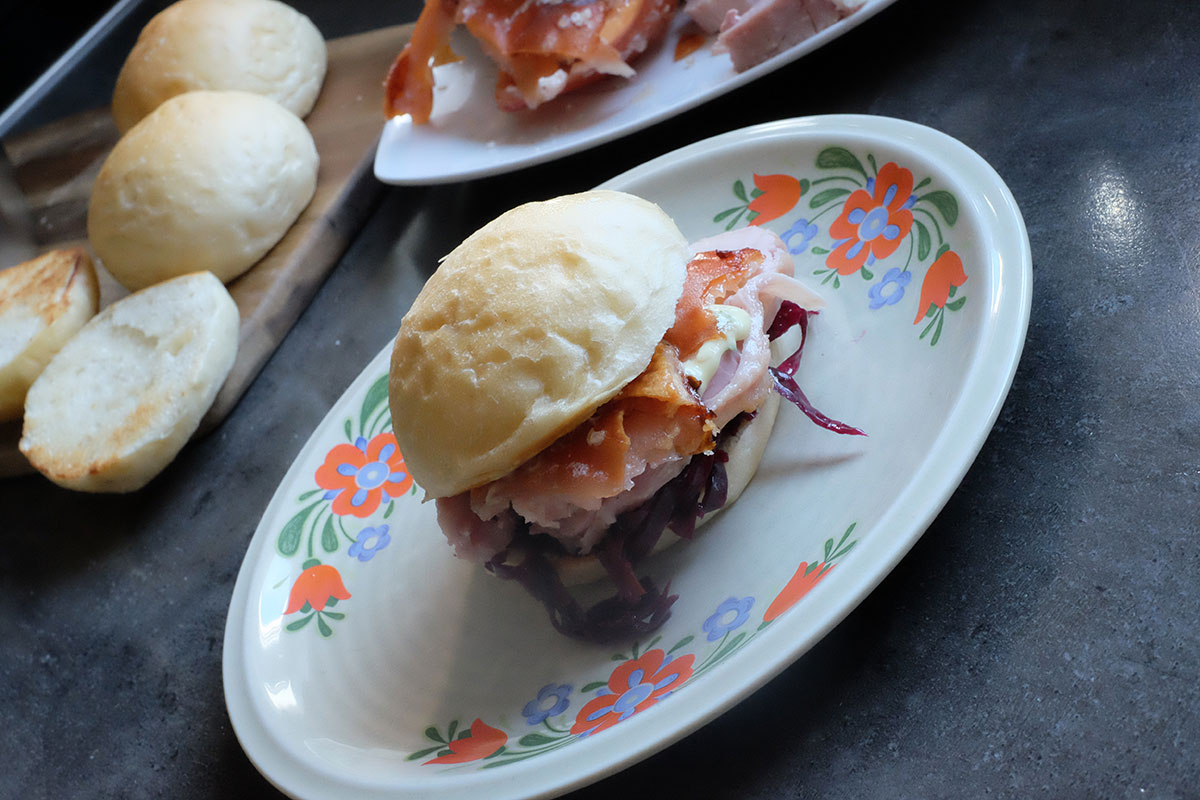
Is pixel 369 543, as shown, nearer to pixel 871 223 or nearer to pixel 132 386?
pixel 132 386

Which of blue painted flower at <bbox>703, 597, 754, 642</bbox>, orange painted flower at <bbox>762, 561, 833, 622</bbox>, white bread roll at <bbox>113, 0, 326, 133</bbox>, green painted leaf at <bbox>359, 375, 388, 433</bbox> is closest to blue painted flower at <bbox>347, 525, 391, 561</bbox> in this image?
green painted leaf at <bbox>359, 375, 388, 433</bbox>

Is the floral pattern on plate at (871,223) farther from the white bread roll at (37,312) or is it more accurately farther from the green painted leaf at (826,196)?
the white bread roll at (37,312)

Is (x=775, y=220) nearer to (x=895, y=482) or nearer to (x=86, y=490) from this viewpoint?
(x=895, y=482)

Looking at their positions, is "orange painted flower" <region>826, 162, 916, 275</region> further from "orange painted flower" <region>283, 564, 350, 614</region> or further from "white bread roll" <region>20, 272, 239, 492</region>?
"white bread roll" <region>20, 272, 239, 492</region>

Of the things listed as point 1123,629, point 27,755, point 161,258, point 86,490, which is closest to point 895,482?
point 1123,629

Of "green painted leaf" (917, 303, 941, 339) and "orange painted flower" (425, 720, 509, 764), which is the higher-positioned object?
"green painted leaf" (917, 303, 941, 339)

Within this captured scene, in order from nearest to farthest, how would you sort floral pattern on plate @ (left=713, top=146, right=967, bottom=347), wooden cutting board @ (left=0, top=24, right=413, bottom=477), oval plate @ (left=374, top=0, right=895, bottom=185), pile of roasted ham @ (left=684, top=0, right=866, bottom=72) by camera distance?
1. floral pattern on plate @ (left=713, top=146, right=967, bottom=347)
2. pile of roasted ham @ (left=684, top=0, right=866, bottom=72)
3. oval plate @ (left=374, top=0, right=895, bottom=185)
4. wooden cutting board @ (left=0, top=24, right=413, bottom=477)
